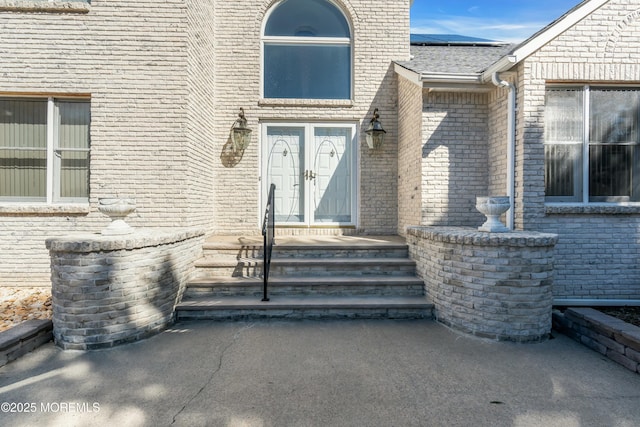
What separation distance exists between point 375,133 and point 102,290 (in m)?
4.73

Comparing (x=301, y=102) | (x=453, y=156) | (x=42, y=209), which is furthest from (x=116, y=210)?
(x=453, y=156)

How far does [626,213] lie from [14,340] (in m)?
6.97

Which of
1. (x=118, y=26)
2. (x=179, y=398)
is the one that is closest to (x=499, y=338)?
(x=179, y=398)

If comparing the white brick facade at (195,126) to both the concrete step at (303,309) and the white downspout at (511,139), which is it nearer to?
the white downspout at (511,139)

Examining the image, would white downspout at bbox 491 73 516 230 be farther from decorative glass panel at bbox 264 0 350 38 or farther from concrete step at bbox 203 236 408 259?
decorative glass panel at bbox 264 0 350 38

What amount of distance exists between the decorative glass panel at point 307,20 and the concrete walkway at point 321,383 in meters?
5.61

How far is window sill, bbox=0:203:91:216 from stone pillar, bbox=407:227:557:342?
5229 millimetres

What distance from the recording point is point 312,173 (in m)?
6.03

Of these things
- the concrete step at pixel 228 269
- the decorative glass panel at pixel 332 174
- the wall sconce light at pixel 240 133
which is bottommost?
the concrete step at pixel 228 269

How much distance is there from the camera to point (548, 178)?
426 centimetres

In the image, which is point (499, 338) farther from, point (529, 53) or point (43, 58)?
point (43, 58)

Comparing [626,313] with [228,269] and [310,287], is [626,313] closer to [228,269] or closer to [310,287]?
[310,287]

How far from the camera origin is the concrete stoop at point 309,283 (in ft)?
12.3

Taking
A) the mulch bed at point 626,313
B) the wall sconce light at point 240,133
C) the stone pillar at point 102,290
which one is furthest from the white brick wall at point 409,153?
the stone pillar at point 102,290
